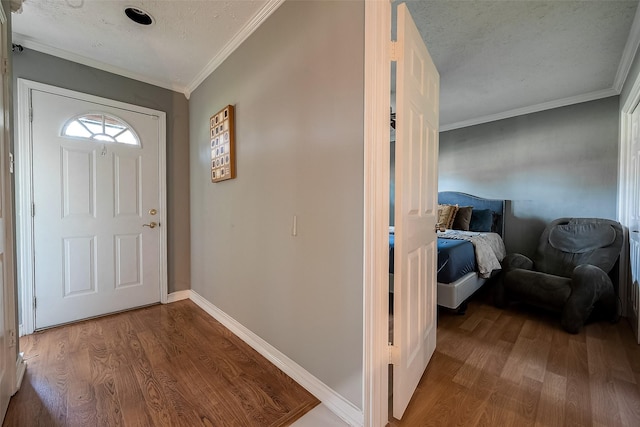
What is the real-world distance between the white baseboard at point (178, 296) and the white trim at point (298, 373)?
769mm

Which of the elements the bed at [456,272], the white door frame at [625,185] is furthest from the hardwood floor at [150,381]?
the white door frame at [625,185]

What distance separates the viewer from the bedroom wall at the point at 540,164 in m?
2.90

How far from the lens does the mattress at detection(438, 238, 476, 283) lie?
7.16 feet

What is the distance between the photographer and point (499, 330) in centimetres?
214

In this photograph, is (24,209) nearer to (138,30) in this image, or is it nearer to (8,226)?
(8,226)

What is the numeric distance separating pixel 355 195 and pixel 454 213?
279 centimetres

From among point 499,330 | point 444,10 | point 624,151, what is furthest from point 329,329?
point 624,151

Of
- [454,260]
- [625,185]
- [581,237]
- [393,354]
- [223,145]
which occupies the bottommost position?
[393,354]

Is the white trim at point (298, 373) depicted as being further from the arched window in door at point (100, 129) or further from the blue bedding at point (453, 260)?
the arched window in door at point (100, 129)

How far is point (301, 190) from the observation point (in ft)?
4.88

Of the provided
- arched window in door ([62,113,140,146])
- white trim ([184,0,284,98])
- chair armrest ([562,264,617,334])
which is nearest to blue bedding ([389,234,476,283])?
chair armrest ([562,264,617,334])

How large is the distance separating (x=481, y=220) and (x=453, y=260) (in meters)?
1.63

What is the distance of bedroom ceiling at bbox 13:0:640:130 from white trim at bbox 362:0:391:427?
934 mm

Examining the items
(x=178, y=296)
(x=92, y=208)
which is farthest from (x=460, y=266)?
(x=92, y=208)
